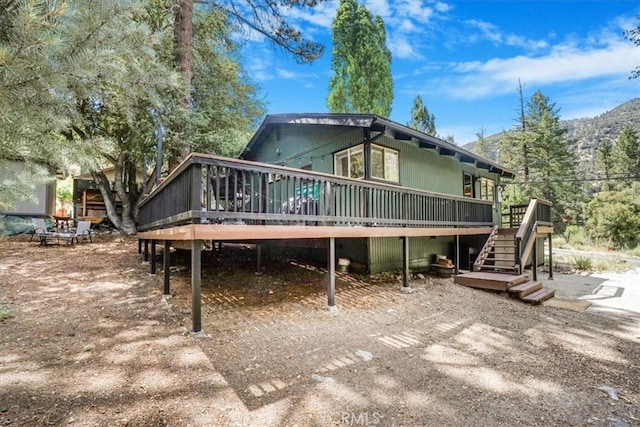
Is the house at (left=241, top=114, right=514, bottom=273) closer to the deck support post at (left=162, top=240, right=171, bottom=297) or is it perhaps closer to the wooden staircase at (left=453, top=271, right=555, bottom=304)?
the wooden staircase at (left=453, top=271, right=555, bottom=304)

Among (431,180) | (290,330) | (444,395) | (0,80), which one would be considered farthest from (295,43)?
(444,395)

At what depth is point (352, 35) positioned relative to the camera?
2059cm

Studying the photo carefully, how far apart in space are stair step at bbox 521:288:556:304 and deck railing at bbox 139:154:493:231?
2621 mm

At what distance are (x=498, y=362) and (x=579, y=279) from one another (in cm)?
1038

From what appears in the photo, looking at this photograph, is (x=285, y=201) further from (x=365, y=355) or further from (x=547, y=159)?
(x=547, y=159)

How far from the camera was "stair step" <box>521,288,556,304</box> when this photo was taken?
7.09 meters

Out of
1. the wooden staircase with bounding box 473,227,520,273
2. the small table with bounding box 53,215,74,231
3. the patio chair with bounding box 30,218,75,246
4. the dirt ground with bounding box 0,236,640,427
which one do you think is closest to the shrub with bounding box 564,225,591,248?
the wooden staircase with bounding box 473,227,520,273

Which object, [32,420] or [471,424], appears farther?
[471,424]

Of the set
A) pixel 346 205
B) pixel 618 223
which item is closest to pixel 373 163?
pixel 346 205

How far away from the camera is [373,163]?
345 inches

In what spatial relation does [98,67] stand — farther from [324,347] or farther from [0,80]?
[324,347]

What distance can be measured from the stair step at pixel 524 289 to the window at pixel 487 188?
6.61m

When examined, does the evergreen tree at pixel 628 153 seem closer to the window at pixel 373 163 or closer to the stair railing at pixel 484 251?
the stair railing at pixel 484 251

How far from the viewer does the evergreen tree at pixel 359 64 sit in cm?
2011
